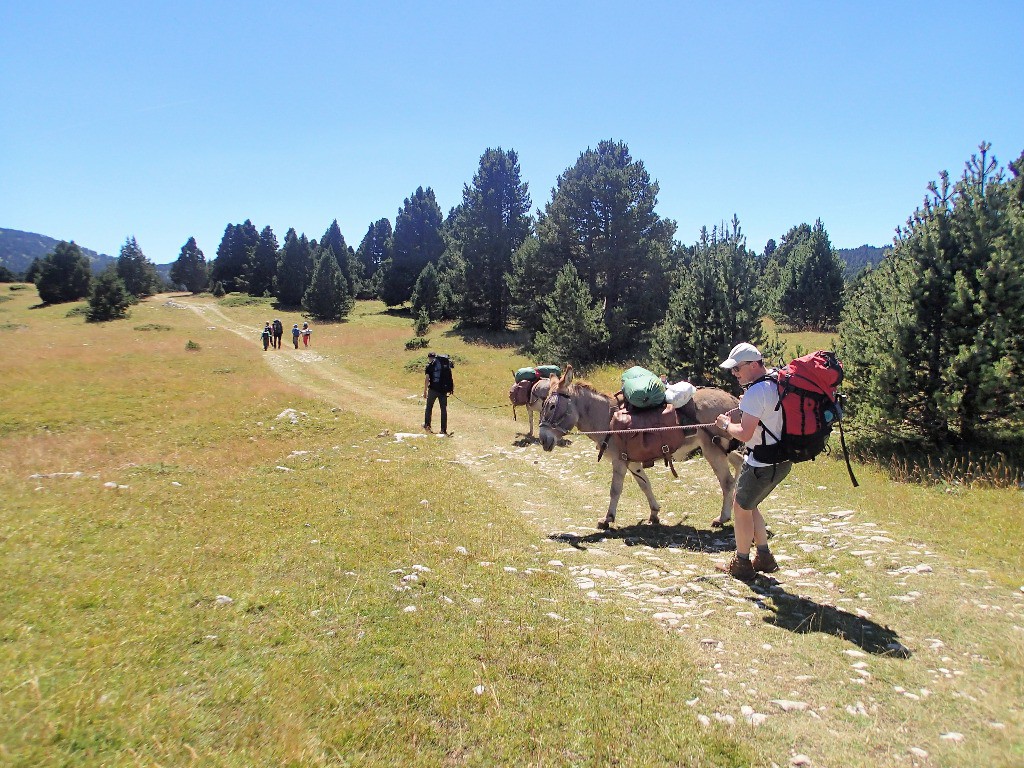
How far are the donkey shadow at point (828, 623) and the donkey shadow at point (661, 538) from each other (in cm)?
198

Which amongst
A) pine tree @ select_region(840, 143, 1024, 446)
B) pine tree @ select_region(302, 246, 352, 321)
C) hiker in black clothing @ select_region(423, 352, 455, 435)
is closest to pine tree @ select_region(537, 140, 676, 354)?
hiker in black clothing @ select_region(423, 352, 455, 435)

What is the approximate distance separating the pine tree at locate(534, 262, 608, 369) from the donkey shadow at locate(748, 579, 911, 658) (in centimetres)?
2676

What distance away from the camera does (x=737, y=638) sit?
5289 millimetres

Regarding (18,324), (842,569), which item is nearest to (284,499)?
(842,569)

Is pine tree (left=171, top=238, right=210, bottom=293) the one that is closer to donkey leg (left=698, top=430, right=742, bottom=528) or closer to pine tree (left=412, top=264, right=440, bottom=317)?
pine tree (left=412, top=264, right=440, bottom=317)

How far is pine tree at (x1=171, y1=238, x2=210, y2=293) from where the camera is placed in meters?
108

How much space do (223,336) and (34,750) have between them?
57.3 meters

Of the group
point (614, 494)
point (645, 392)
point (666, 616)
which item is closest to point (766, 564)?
point (666, 616)

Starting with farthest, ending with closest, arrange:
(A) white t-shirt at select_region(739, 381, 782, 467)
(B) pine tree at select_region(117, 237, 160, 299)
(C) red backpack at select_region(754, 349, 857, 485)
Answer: (B) pine tree at select_region(117, 237, 160, 299) → (A) white t-shirt at select_region(739, 381, 782, 467) → (C) red backpack at select_region(754, 349, 857, 485)

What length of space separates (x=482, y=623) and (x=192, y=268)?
127 meters

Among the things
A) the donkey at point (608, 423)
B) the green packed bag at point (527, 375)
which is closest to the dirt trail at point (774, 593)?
the donkey at point (608, 423)

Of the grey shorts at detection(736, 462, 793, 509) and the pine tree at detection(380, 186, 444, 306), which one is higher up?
the pine tree at detection(380, 186, 444, 306)

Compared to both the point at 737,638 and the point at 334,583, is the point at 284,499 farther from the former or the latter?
the point at 737,638

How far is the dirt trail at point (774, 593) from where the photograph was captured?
4.38 metres
